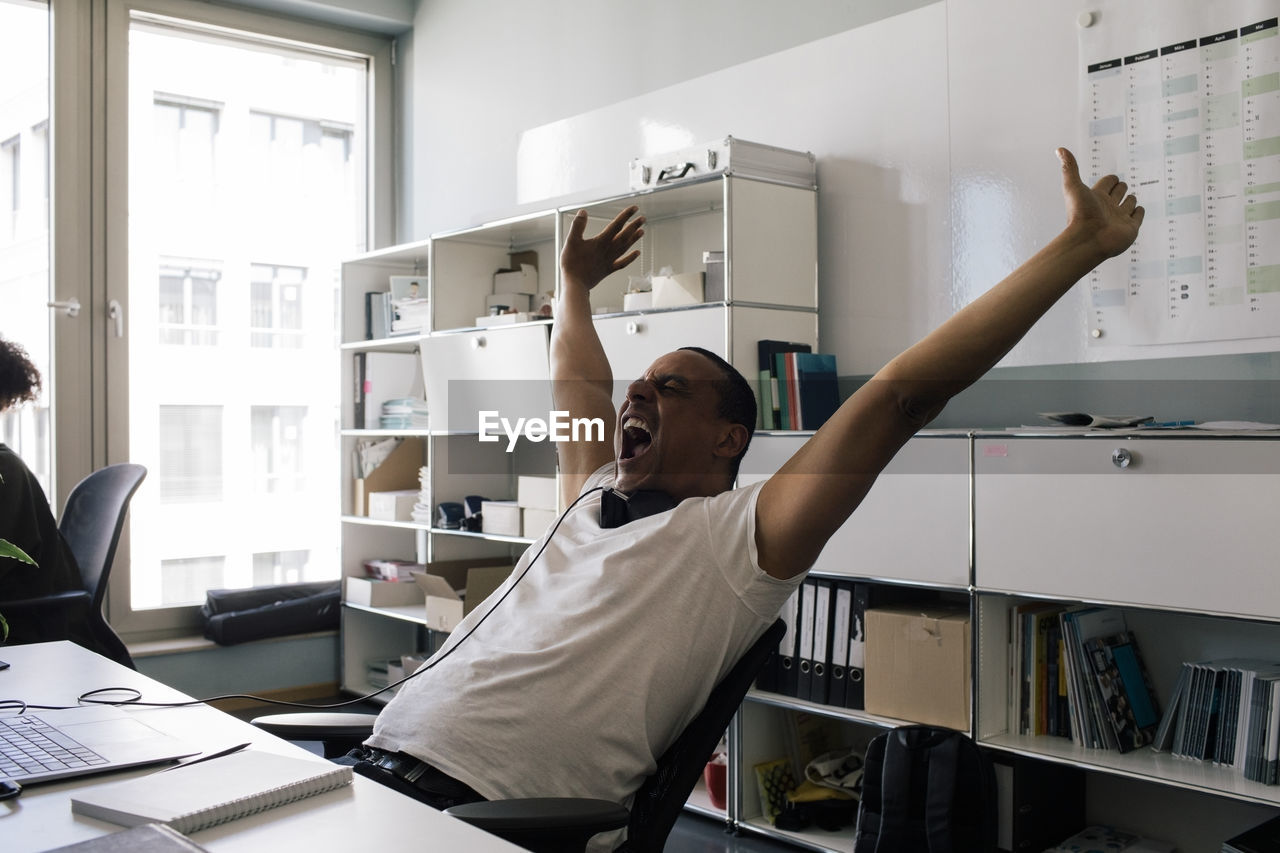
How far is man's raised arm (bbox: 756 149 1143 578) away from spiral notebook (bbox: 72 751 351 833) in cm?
66

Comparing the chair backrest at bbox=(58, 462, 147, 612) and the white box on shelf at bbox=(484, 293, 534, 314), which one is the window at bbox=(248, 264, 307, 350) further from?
the chair backrest at bbox=(58, 462, 147, 612)

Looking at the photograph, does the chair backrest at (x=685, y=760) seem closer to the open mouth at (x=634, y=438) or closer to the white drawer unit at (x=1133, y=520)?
the open mouth at (x=634, y=438)

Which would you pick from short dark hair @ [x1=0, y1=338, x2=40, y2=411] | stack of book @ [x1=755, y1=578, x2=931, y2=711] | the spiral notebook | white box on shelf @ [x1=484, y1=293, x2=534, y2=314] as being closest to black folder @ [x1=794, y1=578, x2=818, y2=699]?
stack of book @ [x1=755, y1=578, x2=931, y2=711]

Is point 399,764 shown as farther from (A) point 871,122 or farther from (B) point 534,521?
(A) point 871,122

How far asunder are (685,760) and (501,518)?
2322mm

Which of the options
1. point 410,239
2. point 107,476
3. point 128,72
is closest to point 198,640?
point 107,476

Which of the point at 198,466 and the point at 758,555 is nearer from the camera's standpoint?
the point at 758,555

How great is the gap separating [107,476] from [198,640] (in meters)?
1.25

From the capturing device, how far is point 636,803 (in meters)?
1.52

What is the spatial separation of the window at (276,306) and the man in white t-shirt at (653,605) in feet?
11.1

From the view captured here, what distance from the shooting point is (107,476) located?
133 inches

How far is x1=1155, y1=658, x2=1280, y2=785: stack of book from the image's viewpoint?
2.16m

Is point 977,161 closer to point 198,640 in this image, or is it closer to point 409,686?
point 409,686

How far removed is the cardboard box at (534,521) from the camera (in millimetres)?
3543
